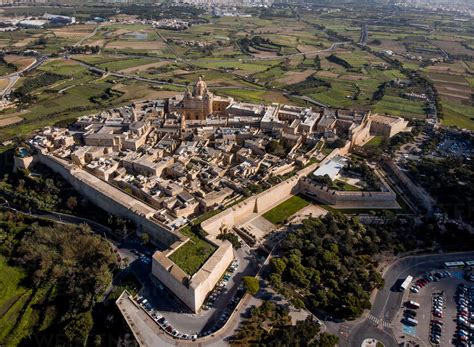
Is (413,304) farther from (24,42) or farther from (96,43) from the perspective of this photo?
(24,42)

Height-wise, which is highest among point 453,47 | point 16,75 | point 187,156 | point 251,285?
point 453,47

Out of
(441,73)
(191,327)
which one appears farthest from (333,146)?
(441,73)

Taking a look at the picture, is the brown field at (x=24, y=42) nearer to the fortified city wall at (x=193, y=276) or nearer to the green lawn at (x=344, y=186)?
the green lawn at (x=344, y=186)

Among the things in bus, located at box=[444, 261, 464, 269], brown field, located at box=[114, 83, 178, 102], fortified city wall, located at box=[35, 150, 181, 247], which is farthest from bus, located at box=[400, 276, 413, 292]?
brown field, located at box=[114, 83, 178, 102]

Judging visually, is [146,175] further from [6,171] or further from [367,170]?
[367,170]

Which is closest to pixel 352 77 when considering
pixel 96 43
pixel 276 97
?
pixel 276 97

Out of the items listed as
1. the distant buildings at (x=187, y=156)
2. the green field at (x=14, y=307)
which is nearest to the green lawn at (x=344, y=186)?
the distant buildings at (x=187, y=156)

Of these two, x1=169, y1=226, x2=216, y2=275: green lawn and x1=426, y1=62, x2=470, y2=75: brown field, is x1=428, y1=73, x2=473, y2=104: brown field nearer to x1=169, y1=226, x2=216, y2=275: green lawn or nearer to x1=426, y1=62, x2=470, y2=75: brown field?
x1=426, y1=62, x2=470, y2=75: brown field
